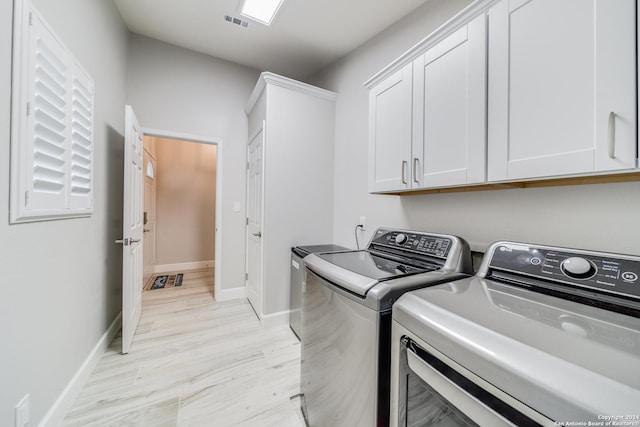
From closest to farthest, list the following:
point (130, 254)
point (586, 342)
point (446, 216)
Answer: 1. point (586, 342)
2. point (446, 216)
3. point (130, 254)

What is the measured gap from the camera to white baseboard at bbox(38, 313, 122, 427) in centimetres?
128

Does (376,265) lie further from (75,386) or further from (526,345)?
(75,386)

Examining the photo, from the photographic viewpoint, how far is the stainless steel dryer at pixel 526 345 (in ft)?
1.44

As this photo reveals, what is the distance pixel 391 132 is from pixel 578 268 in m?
1.15

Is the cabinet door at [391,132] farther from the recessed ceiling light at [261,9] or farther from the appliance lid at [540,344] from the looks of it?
the recessed ceiling light at [261,9]

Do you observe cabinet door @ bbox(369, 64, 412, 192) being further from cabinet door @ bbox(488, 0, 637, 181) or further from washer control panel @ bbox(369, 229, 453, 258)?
cabinet door @ bbox(488, 0, 637, 181)

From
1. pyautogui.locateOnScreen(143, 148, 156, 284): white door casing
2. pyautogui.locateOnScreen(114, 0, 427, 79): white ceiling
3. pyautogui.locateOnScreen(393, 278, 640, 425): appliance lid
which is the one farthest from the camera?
pyautogui.locateOnScreen(143, 148, 156, 284): white door casing

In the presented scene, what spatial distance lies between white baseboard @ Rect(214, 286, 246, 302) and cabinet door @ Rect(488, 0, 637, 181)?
9.94 feet

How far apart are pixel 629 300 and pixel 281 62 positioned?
3.38 meters

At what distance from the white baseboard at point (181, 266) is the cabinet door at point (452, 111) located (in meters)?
4.35

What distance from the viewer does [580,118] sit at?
0.82 meters

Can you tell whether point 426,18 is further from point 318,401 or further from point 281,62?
point 318,401

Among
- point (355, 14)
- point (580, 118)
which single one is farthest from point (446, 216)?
point (355, 14)

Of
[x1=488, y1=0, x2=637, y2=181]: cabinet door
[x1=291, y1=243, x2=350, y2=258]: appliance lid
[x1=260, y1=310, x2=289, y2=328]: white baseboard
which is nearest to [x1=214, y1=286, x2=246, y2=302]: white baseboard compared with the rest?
[x1=260, y1=310, x2=289, y2=328]: white baseboard
